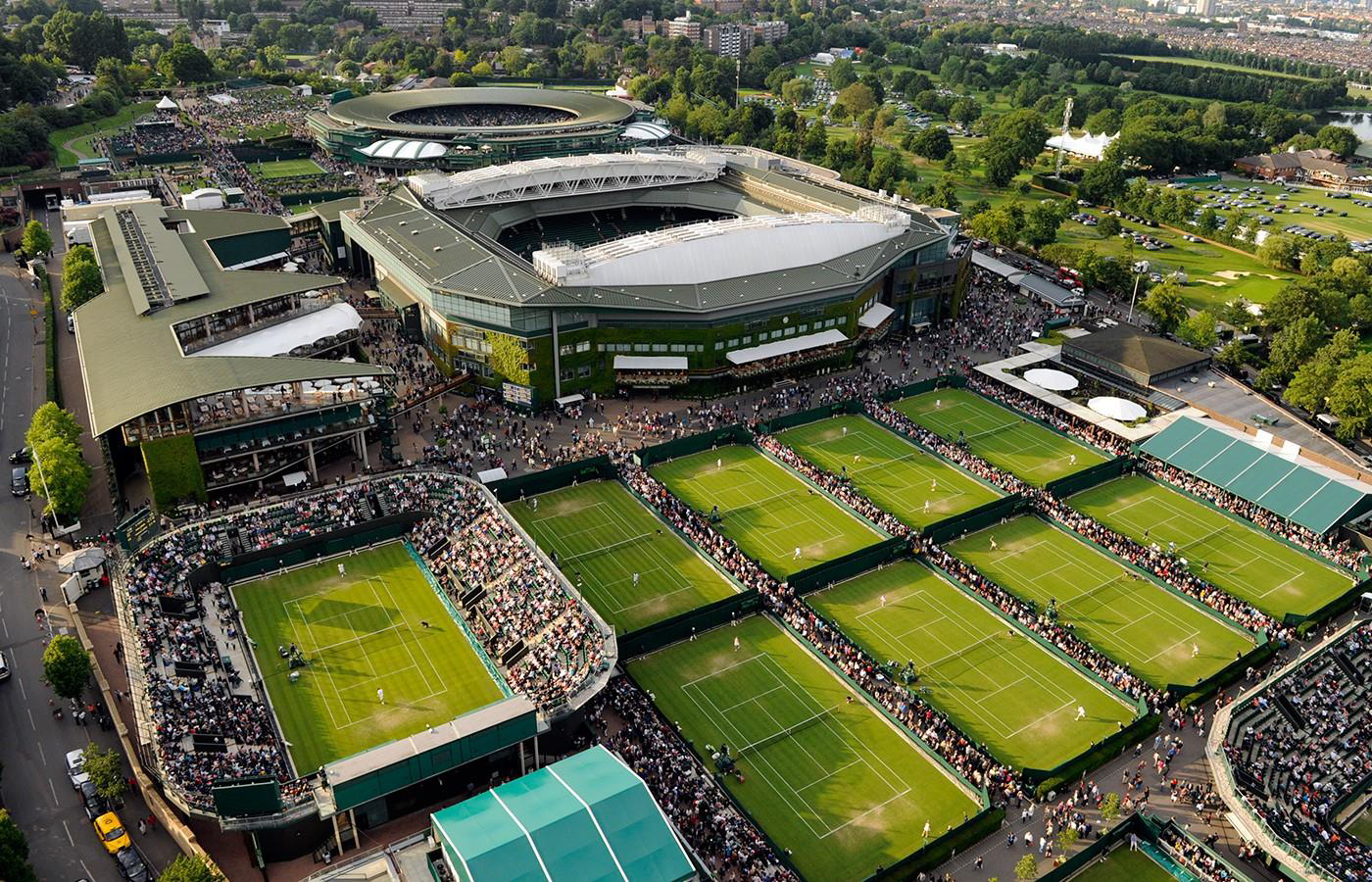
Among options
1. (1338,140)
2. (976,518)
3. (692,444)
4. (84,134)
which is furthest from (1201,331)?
(84,134)

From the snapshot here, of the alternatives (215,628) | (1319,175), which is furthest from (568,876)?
(1319,175)

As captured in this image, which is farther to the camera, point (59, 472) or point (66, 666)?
point (59, 472)

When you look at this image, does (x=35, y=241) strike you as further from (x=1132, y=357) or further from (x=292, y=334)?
(x=1132, y=357)

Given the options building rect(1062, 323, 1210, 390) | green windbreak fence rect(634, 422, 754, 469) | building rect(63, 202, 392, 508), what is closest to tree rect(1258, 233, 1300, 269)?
building rect(1062, 323, 1210, 390)

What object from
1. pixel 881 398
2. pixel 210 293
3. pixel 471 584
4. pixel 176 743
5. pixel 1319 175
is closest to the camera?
pixel 176 743

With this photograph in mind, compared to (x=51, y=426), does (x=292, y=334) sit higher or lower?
higher

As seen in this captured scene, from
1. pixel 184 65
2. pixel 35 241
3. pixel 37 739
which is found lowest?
pixel 37 739

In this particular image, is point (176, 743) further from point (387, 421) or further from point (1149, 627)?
point (1149, 627)
